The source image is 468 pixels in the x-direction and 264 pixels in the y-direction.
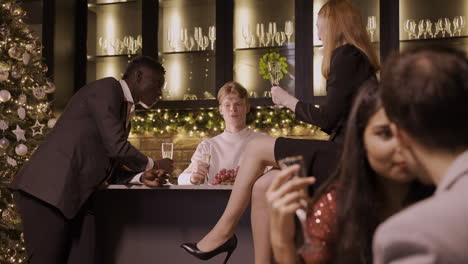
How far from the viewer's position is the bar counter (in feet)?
8.67

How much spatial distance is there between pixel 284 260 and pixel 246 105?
261 centimetres

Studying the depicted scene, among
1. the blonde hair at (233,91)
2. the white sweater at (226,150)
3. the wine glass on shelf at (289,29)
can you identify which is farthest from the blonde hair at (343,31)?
the wine glass on shelf at (289,29)

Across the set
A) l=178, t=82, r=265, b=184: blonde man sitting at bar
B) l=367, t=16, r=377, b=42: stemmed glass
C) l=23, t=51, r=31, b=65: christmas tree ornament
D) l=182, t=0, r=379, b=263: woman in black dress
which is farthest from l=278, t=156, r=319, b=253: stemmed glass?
l=367, t=16, r=377, b=42: stemmed glass

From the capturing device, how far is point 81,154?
2.53 metres

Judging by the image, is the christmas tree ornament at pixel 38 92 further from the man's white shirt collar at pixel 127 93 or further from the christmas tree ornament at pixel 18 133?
the man's white shirt collar at pixel 127 93

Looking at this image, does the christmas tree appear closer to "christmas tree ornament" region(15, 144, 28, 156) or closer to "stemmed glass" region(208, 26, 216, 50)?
"christmas tree ornament" region(15, 144, 28, 156)

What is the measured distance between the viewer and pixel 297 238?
124cm

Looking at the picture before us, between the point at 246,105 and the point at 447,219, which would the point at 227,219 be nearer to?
the point at 447,219

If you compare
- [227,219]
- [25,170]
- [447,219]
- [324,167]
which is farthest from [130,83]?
[447,219]

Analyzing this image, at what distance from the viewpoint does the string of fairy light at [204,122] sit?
446 centimetres

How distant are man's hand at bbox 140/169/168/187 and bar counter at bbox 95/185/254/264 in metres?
0.08

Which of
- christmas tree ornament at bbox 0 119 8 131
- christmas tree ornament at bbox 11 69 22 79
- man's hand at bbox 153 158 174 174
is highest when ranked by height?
christmas tree ornament at bbox 11 69 22 79

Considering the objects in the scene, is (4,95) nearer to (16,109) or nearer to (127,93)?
(16,109)

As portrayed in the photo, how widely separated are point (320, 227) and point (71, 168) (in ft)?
5.15
